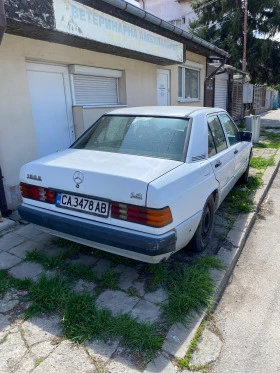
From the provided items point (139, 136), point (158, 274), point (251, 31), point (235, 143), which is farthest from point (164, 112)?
point (251, 31)

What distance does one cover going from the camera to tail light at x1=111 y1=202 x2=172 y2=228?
2287 millimetres

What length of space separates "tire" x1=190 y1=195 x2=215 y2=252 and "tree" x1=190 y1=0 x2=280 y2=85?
15.4 meters

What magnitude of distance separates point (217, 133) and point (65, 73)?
10.3ft

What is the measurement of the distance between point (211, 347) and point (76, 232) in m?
1.44

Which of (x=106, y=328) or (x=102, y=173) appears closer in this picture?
(x=106, y=328)

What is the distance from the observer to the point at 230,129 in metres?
4.42

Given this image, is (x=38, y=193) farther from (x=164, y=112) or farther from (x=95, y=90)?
(x=95, y=90)

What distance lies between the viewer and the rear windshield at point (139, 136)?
2.95 m

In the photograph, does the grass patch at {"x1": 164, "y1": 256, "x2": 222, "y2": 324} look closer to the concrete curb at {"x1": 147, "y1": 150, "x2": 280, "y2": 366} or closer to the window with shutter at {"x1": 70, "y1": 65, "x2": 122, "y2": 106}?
the concrete curb at {"x1": 147, "y1": 150, "x2": 280, "y2": 366}

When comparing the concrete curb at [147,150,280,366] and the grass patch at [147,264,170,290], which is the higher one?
the grass patch at [147,264,170,290]

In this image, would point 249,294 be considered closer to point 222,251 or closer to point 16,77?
point 222,251

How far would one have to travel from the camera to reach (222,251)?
333 cm

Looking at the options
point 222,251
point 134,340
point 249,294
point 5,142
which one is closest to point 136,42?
point 5,142

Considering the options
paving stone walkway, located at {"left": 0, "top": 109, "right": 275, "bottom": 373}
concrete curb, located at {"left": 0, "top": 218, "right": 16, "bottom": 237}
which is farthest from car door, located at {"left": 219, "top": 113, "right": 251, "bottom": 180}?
concrete curb, located at {"left": 0, "top": 218, "right": 16, "bottom": 237}
